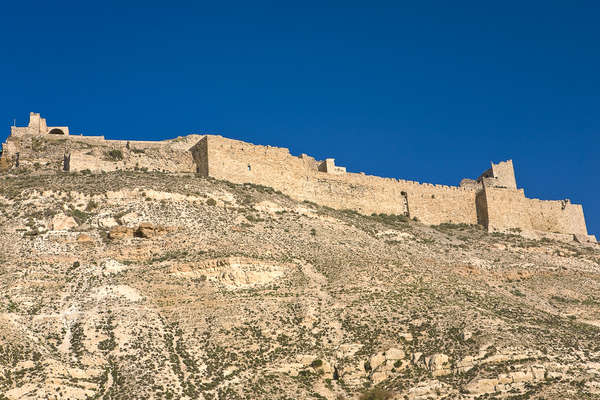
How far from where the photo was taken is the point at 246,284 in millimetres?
35969

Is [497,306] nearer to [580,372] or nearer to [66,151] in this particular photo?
[580,372]

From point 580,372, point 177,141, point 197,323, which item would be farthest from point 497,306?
point 177,141

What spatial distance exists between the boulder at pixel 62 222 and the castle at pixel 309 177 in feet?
23.3

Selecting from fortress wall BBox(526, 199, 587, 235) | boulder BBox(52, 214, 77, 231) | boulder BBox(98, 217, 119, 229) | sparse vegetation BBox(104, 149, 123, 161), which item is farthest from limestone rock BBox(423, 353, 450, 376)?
fortress wall BBox(526, 199, 587, 235)

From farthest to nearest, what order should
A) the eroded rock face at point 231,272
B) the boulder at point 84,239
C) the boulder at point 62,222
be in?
1. the boulder at point 62,222
2. the boulder at point 84,239
3. the eroded rock face at point 231,272

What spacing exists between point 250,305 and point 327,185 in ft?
63.6

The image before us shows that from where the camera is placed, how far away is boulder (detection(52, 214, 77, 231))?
38.3 meters

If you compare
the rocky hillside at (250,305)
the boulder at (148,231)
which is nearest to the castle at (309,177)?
the rocky hillside at (250,305)

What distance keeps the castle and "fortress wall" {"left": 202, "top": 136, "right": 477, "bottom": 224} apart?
61 mm

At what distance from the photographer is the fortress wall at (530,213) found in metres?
56.6

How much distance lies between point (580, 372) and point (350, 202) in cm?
2505

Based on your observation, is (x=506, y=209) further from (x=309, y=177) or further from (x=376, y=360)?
(x=376, y=360)

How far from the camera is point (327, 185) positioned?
52281mm

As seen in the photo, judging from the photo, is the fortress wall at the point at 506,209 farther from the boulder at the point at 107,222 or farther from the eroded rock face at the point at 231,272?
the boulder at the point at 107,222
